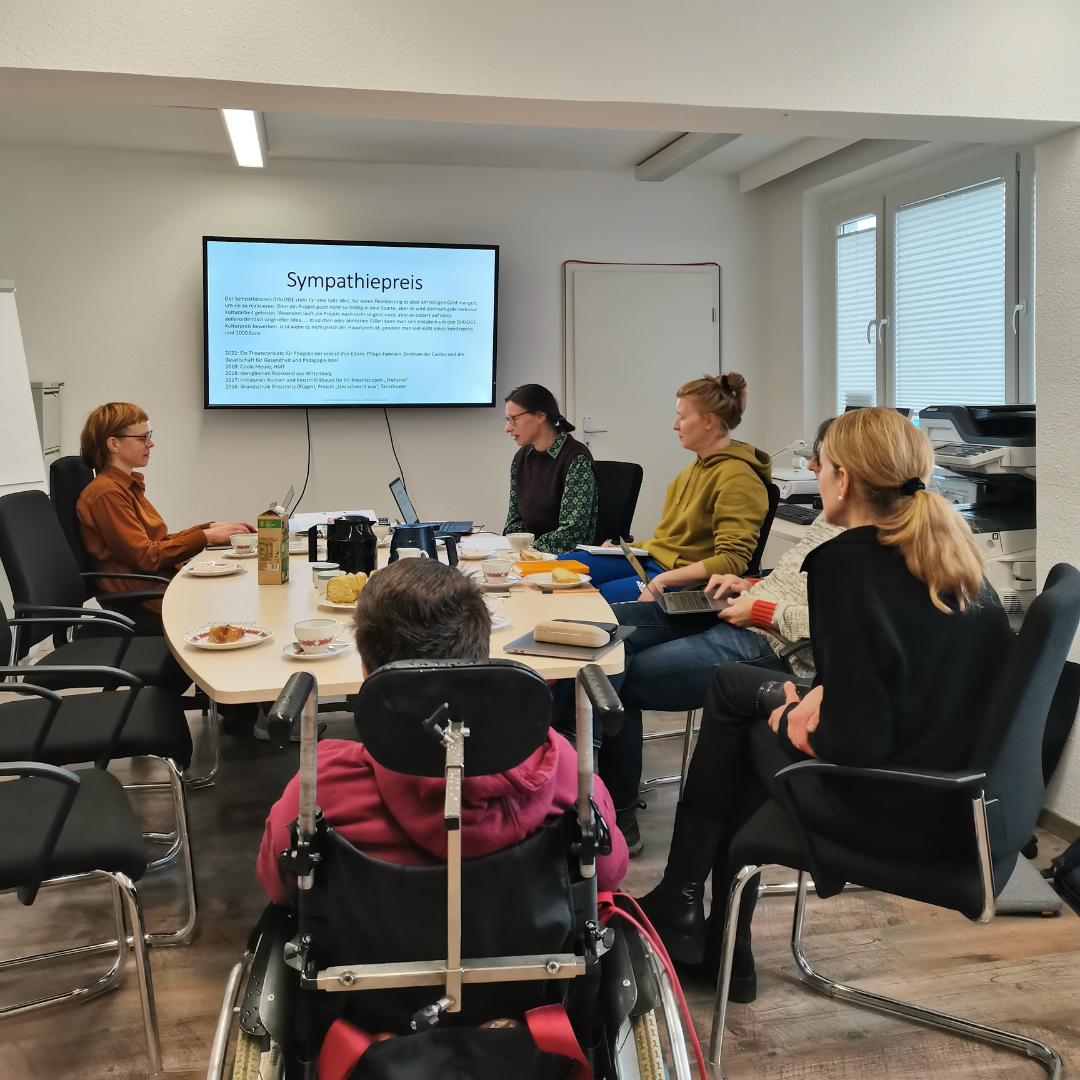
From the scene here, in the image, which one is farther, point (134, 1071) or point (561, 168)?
point (561, 168)

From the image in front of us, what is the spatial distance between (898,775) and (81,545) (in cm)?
294

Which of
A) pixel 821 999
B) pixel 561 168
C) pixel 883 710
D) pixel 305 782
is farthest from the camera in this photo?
pixel 561 168

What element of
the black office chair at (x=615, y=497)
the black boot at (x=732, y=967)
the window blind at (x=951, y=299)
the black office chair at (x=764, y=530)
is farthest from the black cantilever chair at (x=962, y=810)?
the window blind at (x=951, y=299)

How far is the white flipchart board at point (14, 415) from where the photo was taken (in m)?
4.36

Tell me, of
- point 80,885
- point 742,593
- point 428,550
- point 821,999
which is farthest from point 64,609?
point 821,999

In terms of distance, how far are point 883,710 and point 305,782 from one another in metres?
0.95

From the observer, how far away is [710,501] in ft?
10.4

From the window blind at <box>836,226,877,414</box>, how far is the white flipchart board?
157 inches

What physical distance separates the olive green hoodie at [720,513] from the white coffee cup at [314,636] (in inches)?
52.0

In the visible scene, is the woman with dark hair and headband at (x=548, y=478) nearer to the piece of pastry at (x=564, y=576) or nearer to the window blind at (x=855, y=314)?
the piece of pastry at (x=564, y=576)

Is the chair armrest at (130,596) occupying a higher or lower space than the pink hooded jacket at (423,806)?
higher

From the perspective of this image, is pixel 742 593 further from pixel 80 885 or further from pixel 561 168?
pixel 561 168

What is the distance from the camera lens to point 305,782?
1134mm

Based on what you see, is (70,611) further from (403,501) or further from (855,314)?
(855,314)
